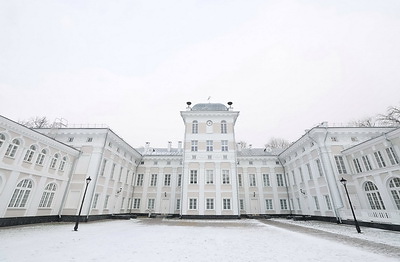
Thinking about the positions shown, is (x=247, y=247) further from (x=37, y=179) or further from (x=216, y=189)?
(x=37, y=179)

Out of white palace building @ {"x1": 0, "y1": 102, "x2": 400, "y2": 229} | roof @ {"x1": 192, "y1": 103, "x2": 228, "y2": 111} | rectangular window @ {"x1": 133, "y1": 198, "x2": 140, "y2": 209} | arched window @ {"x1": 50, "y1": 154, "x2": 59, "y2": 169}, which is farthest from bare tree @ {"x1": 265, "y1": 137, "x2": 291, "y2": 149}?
arched window @ {"x1": 50, "y1": 154, "x2": 59, "y2": 169}

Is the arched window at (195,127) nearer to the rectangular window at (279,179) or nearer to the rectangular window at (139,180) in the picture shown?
the rectangular window at (139,180)

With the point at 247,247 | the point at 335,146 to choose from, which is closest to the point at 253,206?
the point at 335,146

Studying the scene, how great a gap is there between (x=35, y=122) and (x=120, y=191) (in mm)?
23539

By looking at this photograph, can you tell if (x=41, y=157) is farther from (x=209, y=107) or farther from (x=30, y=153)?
(x=209, y=107)

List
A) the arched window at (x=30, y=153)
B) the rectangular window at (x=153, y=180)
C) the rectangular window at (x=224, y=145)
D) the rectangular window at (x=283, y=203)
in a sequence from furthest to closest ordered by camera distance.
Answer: the rectangular window at (x=153, y=180) < the rectangular window at (x=283, y=203) < the rectangular window at (x=224, y=145) < the arched window at (x=30, y=153)

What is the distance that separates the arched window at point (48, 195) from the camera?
652 inches

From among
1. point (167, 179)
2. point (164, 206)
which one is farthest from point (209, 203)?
point (167, 179)

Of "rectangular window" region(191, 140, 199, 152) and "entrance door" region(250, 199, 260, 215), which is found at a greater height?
"rectangular window" region(191, 140, 199, 152)

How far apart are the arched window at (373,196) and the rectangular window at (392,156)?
9.55ft

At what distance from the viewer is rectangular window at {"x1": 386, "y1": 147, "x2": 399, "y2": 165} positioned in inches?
603

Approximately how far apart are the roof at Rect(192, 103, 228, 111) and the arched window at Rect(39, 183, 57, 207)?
19067mm

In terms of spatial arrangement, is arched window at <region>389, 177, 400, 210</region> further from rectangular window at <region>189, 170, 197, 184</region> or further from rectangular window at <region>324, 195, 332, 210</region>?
rectangular window at <region>189, 170, 197, 184</region>

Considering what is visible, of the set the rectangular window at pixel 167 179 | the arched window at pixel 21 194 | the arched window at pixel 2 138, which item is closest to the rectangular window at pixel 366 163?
the rectangular window at pixel 167 179
